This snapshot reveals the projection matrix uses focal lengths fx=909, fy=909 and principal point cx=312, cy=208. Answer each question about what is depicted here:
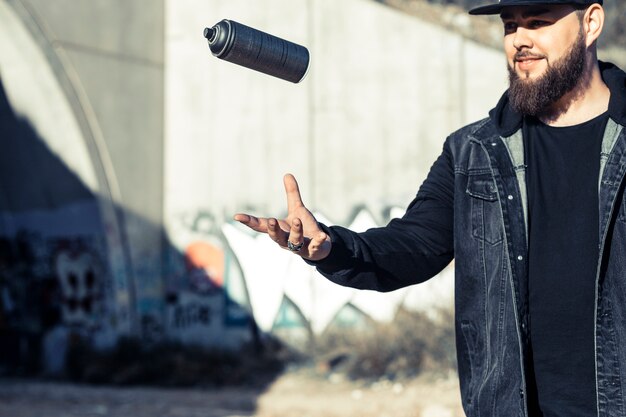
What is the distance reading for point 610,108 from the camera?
281cm

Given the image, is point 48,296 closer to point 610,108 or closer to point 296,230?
point 296,230

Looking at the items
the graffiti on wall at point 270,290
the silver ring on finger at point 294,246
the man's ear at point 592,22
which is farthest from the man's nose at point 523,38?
the graffiti on wall at point 270,290

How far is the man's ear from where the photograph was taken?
114 inches

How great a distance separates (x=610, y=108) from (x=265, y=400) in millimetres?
8420

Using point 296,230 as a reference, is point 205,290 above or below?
below

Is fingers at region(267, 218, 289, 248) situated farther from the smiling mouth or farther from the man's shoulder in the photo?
the smiling mouth

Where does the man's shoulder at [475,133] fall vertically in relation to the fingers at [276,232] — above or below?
above

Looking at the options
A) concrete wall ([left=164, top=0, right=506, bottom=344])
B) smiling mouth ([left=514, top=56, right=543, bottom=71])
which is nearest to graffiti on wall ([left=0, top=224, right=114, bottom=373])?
concrete wall ([left=164, top=0, right=506, bottom=344])

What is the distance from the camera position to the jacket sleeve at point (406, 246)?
9.47 ft

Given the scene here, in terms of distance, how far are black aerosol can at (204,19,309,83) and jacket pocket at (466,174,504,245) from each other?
66 centimetres

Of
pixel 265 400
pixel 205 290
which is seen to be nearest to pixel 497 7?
pixel 265 400

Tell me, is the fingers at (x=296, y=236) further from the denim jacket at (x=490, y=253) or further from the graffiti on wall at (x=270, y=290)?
the graffiti on wall at (x=270, y=290)

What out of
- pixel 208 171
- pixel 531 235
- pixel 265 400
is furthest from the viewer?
pixel 208 171

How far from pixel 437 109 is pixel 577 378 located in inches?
365
